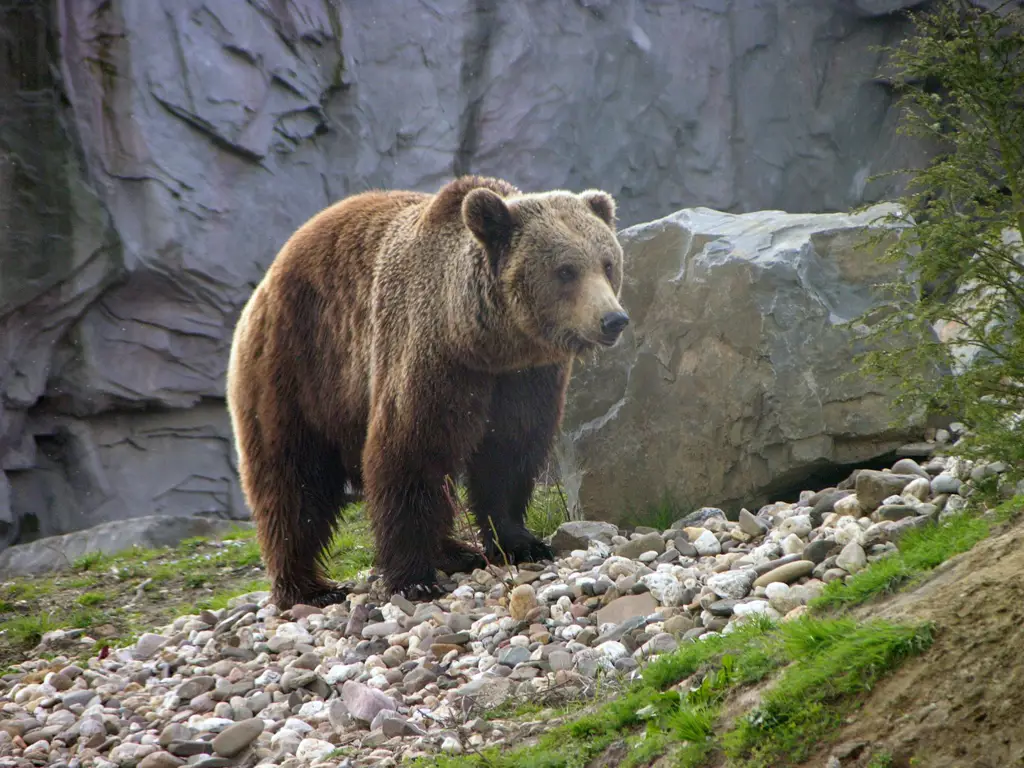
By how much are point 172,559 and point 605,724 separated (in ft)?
19.9

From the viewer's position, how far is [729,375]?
6098 mm

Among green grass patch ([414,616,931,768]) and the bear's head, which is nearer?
green grass patch ([414,616,931,768])

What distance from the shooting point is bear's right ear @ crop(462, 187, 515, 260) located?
5.43 metres

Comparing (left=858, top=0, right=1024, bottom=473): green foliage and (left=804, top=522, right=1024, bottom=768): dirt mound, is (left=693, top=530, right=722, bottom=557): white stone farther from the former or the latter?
(left=804, top=522, right=1024, bottom=768): dirt mound

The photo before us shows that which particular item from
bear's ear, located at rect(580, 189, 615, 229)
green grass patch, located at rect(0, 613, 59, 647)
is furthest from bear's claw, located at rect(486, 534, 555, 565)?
green grass patch, located at rect(0, 613, 59, 647)

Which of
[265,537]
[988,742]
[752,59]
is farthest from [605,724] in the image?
[752,59]

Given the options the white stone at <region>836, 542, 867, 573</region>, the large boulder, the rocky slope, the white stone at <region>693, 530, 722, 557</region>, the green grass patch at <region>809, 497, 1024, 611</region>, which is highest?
the large boulder

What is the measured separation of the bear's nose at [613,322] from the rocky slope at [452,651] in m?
1.01

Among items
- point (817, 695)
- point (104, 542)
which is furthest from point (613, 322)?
point (104, 542)

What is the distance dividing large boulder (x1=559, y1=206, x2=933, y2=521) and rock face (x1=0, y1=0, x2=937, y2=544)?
22.8 feet

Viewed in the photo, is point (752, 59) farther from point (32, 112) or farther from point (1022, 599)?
point (1022, 599)

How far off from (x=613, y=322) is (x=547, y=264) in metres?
0.53

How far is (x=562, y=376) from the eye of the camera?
229 inches

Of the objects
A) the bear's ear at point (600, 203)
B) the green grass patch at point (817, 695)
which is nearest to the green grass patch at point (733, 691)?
the green grass patch at point (817, 695)
